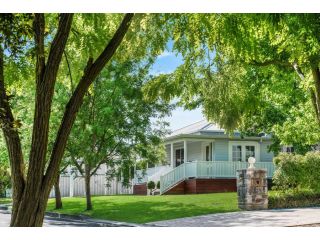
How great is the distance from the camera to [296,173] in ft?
45.2

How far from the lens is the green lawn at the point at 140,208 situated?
1115 centimetres

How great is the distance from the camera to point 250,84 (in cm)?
1330

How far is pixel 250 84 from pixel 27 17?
29.2 feet

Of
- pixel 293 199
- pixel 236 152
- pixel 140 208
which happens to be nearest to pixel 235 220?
pixel 140 208

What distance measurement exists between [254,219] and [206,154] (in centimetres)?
948

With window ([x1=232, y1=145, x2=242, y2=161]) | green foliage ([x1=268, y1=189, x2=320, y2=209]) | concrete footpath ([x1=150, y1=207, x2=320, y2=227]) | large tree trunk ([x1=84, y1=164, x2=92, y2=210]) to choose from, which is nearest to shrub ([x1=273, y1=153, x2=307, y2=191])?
green foliage ([x1=268, y1=189, x2=320, y2=209])

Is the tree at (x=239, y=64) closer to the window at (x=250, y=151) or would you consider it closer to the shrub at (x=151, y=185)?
the window at (x=250, y=151)

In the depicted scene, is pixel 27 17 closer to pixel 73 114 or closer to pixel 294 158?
pixel 73 114

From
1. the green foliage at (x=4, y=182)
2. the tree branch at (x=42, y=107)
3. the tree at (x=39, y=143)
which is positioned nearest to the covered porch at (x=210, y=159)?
the green foliage at (x=4, y=182)

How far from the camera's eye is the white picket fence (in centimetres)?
1129

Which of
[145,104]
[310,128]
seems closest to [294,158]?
[310,128]

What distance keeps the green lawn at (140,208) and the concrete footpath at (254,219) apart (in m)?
0.57

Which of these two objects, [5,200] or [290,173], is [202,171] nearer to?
[290,173]

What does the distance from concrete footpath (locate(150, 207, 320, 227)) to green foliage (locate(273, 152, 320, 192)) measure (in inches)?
67.1
